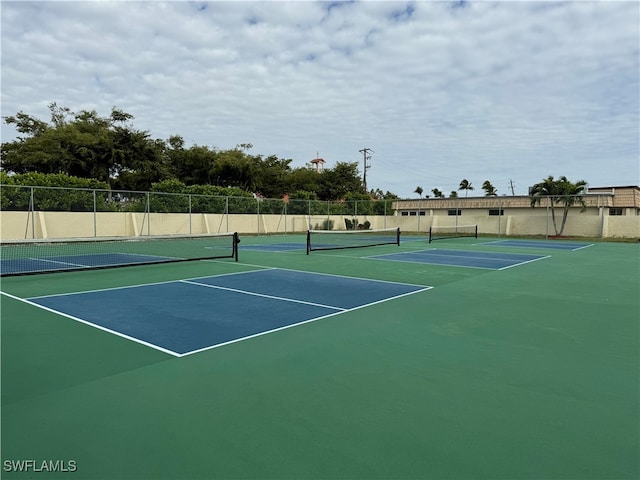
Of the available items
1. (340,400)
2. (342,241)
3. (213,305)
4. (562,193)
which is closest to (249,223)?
(342,241)

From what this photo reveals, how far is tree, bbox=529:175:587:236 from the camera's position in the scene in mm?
27844

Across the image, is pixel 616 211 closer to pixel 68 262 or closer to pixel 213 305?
pixel 213 305

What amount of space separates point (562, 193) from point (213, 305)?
2815 cm

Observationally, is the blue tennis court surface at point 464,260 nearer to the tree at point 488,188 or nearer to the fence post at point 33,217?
the fence post at point 33,217

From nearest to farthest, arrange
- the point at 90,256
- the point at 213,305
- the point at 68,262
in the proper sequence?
the point at 213,305
the point at 68,262
the point at 90,256

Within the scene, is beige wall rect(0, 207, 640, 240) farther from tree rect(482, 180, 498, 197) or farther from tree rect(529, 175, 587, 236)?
tree rect(482, 180, 498, 197)

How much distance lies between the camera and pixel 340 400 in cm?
328

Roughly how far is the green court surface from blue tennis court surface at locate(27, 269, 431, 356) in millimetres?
286

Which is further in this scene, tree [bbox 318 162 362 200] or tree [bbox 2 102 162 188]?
tree [bbox 318 162 362 200]

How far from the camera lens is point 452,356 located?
14.1ft

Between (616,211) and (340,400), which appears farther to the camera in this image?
(616,211)

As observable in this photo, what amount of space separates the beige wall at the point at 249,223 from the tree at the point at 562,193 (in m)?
0.67

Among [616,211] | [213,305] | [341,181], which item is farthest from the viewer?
[341,181]

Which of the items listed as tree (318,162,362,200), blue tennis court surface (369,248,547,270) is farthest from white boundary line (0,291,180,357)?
tree (318,162,362,200)
